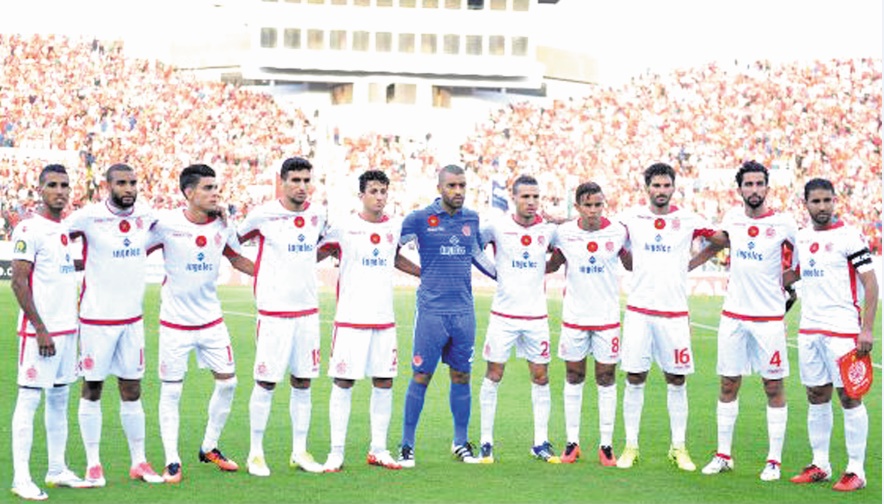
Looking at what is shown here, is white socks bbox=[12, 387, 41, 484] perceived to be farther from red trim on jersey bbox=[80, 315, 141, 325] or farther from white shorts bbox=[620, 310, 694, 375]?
white shorts bbox=[620, 310, 694, 375]

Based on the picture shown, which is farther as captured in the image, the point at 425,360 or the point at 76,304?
the point at 425,360

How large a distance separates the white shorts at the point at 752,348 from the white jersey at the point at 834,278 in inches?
13.0

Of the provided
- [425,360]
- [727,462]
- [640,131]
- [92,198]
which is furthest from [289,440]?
[640,131]

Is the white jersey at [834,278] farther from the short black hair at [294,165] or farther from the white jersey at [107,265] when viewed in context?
the white jersey at [107,265]

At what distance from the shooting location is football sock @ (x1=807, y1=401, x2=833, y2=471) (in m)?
9.93

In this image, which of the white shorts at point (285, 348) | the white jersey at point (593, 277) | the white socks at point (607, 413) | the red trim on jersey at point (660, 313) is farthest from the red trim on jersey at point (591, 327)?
the white shorts at point (285, 348)

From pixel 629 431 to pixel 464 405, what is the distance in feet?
4.37

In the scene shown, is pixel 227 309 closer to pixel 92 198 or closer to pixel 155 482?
pixel 92 198

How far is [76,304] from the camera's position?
366 inches

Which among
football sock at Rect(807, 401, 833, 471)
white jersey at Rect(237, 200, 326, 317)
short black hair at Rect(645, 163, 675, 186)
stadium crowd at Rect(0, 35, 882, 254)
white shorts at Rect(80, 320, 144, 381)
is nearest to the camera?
white shorts at Rect(80, 320, 144, 381)

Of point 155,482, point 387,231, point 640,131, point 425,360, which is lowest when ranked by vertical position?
point 155,482

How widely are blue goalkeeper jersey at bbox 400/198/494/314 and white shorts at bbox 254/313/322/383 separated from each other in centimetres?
102

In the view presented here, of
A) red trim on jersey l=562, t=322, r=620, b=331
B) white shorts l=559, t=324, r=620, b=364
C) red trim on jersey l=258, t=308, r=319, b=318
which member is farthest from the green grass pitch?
red trim on jersey l=258, t=308, r=319, b=318

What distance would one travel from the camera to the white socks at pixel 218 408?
10.1 m
